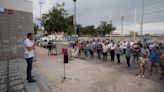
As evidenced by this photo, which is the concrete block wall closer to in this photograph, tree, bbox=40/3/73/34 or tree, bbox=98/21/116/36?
tree, bbox=40/3/73/34

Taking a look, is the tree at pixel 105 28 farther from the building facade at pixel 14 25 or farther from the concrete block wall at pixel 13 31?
the concrete block wall at pixel 13 31

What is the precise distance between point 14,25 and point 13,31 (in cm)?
46

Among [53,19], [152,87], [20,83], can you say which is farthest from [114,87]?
[53,19]

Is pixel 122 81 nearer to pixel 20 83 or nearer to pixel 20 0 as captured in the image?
pixel 20 83

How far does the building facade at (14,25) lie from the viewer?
12922 millimetres

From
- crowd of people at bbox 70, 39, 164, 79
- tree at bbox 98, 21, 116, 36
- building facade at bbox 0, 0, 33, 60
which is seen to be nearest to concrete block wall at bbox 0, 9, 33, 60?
building facade at bbox 0, 0, 33, 60

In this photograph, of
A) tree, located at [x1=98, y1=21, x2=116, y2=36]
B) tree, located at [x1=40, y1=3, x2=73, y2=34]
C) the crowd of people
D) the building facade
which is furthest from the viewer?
tree, located at [x1=98, y1=21, x2=116, y2=36]

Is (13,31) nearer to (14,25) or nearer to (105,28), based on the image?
(14,25)

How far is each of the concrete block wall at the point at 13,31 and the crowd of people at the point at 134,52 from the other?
670 cm

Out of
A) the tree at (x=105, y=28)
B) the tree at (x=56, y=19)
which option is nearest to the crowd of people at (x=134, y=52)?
the tree at (x=56, y=19)

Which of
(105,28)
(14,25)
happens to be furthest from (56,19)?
(105,28)

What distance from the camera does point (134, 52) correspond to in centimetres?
1520

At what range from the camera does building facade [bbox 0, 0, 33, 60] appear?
12.9 m

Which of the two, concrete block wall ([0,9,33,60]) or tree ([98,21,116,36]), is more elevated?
tree ([98,21,116,36])
